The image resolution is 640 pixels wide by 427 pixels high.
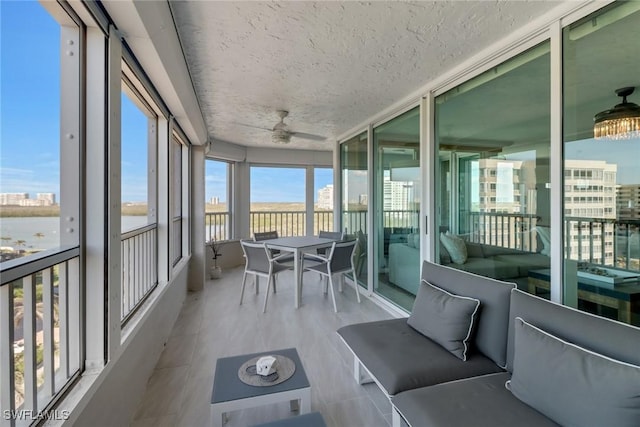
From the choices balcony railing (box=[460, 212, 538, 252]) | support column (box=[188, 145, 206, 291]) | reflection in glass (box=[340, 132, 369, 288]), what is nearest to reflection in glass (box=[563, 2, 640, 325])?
balcony railing (box=[460, 212, 538, 252])

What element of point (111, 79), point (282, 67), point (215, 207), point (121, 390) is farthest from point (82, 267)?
point (215, 207)

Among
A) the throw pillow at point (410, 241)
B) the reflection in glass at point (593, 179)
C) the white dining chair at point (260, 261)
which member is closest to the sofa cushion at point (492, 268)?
the reflection in glass at point (593, 179)

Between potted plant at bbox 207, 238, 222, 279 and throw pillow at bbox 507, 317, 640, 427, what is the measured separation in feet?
15.0

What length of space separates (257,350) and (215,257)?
3.04 metres

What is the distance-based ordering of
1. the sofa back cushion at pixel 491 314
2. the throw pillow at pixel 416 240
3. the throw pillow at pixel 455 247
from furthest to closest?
1. the throw pillow at pixel 416 240
2. the throw pillow at pixel 455 247
3. the sofa back cushion at pixel 491 314

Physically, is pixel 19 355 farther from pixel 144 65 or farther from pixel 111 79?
pixel 144 65

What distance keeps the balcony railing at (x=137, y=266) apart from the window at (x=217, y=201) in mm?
2741

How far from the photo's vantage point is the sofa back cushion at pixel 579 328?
1.13 m

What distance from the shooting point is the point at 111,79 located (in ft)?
4.83

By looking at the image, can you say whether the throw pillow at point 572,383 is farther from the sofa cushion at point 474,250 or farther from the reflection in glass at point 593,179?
the sofa cushion at point 474,250

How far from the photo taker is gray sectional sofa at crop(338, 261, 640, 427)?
108 cm

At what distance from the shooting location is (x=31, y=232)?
118cm

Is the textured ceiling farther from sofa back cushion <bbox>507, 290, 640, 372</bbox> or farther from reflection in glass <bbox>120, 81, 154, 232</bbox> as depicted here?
sofa back cushion <bbox>507, 290, 640, 372</bbox>

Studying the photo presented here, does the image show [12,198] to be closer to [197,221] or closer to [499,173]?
[499,173]
